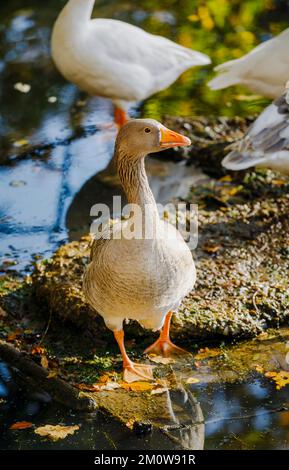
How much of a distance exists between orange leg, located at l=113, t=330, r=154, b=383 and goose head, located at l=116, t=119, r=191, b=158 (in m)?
1.28

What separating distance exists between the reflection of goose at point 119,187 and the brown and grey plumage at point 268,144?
0.95 meters

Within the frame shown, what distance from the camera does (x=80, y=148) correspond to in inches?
334

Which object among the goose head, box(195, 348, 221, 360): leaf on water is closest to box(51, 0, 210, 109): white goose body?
the goose head

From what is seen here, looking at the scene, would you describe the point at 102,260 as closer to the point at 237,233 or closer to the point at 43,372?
the point at 43,372

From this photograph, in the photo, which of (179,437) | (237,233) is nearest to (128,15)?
(237,233)

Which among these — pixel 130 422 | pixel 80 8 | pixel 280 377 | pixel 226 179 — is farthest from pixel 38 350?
pixel 80 8

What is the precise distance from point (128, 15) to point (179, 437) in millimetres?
8340

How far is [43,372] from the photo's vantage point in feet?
16.7

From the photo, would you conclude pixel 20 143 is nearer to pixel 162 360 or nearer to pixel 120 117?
pixel 120 117

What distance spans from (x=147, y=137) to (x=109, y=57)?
11.8 feet

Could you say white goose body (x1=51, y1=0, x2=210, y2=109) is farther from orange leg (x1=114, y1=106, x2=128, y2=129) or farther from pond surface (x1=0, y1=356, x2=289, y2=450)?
pond surface (x1=0, y1=356, x2=289, y2=450)

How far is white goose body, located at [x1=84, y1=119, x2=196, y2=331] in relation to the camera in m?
4.76

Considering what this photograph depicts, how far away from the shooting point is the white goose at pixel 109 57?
26.6 ft
